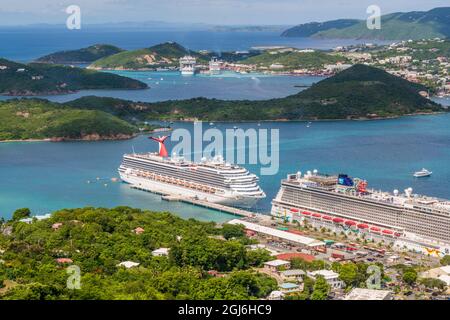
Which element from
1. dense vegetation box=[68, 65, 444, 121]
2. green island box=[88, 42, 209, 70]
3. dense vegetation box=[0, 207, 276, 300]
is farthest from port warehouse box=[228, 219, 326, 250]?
green island box=[88, 42, 209, 70]

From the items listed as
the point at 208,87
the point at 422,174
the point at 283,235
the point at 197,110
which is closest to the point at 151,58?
the point at 208,87

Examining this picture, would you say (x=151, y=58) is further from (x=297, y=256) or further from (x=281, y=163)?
(x=297, y=256)

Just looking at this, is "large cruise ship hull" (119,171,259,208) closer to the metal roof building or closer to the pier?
the pier

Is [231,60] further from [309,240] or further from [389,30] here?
[309,240]

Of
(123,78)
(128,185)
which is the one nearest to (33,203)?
(128,185)

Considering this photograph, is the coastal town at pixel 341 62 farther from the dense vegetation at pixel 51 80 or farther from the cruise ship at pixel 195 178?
the cruise ship at pixel 195 178

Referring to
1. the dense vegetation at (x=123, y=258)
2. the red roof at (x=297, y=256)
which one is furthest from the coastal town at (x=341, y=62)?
the red roof at (x=297, y=256)
